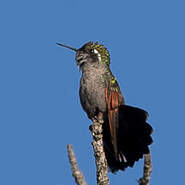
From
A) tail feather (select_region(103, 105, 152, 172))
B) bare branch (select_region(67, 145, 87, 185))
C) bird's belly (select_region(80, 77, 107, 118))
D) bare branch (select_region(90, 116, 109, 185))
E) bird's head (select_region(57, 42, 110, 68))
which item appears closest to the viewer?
bare branch (select_region(67, 145, 87, 185))

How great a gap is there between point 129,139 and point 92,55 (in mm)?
2680

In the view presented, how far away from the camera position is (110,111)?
8656 millimetres

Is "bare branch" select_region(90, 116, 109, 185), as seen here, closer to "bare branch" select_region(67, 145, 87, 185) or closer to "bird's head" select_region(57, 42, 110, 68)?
"bare branch" select_region(67, 145, 87, 185)

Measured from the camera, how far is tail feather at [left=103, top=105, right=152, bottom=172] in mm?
7453

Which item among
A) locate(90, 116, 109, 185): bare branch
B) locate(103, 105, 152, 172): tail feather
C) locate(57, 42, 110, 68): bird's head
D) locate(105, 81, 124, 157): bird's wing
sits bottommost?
locate(90, 116, 109, 185): bare branch

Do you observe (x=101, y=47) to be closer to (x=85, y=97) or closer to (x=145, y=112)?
(x=85, y=97)

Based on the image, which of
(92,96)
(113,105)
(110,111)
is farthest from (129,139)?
(92,96)

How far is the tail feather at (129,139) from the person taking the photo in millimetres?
7453

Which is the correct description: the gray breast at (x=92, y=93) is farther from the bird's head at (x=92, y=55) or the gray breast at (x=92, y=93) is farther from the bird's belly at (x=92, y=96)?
the bird's head at (x=92, y=55)

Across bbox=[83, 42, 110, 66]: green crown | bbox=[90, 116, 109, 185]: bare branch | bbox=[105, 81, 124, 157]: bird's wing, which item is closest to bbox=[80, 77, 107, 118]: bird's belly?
bbox=[105, 81, 124, 157]: bird's wing

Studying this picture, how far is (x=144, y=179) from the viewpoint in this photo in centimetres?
406

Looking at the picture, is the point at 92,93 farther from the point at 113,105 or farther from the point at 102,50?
the point at 102,50

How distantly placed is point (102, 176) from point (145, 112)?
8.78 ft

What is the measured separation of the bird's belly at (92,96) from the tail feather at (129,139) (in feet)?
2.24
